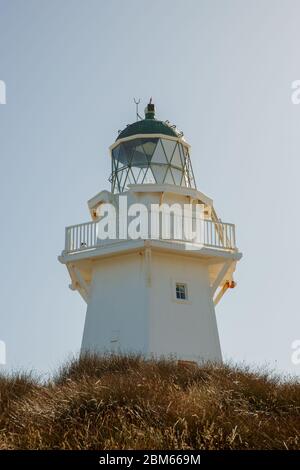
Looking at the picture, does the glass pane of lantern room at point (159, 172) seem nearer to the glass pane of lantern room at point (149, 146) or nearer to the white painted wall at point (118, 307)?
the glass pane of lantern room at point (149, 146)

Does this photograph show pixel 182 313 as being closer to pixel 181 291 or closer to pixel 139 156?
pixel 181 291

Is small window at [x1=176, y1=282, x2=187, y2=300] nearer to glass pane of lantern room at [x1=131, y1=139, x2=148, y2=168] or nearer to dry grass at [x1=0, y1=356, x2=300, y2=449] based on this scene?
glass pane of lantern room at [x1=131, y1=139, x2=148, y2=168]

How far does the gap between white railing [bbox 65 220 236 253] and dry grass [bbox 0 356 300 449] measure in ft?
17.1

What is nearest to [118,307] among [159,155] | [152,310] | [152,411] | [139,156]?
[152,310]

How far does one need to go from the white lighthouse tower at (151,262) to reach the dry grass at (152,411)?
3.70 meters

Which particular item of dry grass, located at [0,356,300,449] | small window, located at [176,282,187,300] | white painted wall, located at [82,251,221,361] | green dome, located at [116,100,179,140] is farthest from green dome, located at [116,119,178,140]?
dry grass, located at [0,356,300,449]

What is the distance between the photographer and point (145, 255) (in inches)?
714

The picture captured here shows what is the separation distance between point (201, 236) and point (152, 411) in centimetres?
804

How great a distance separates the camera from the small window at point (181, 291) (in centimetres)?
1850

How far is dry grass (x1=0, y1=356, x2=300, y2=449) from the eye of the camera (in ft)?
34.3

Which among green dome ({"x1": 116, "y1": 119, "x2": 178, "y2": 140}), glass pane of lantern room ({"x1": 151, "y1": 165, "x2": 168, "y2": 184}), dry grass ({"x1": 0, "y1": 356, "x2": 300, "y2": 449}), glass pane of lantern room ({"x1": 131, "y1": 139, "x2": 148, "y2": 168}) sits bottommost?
dry grass ({"x1": 0, "y1": 356, "x2": 300, "y2": 449})

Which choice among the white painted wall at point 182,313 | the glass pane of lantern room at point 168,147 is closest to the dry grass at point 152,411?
the white painted wall at point 182,313

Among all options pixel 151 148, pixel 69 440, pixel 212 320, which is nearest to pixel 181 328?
pixel 212 320
